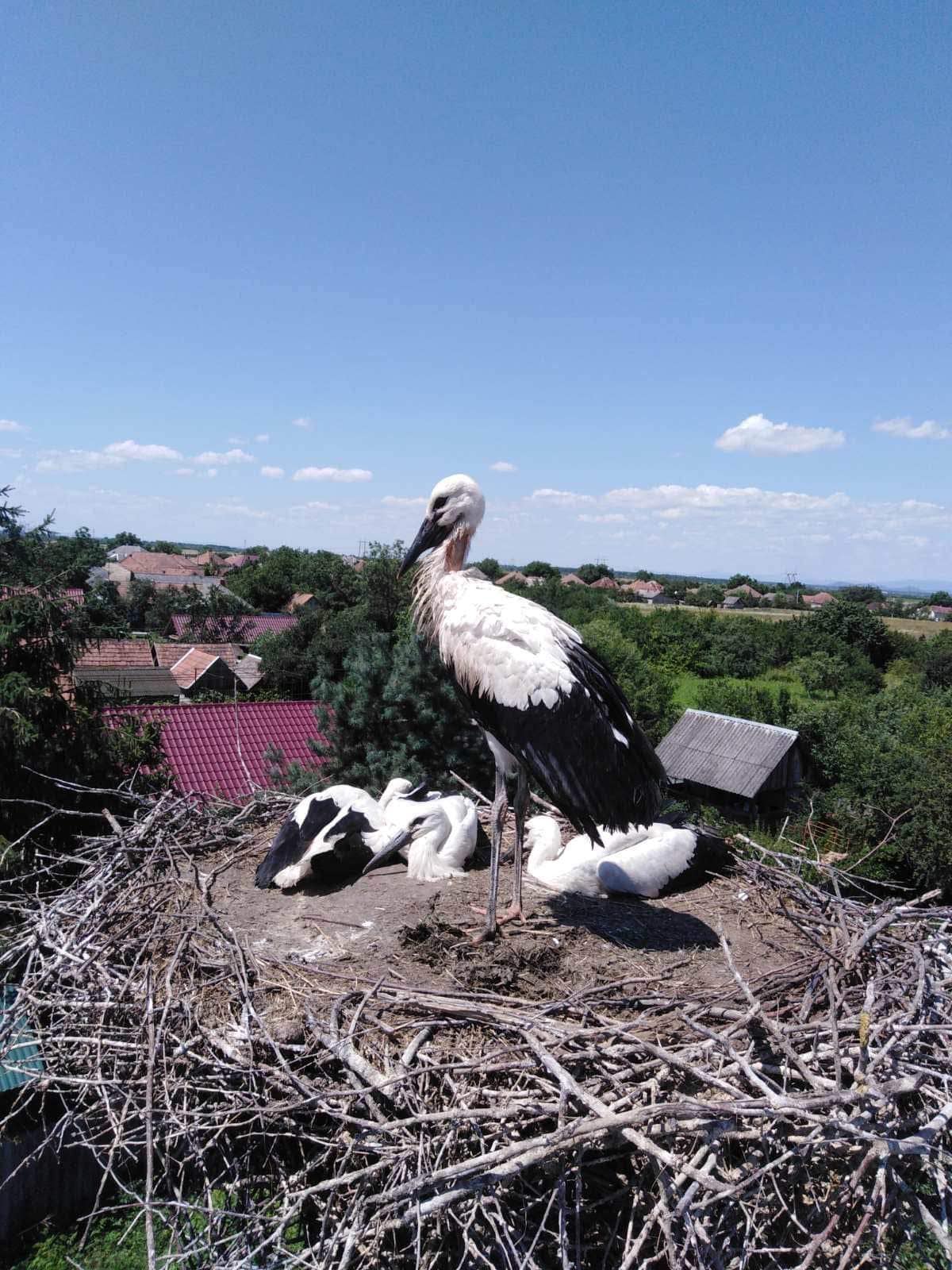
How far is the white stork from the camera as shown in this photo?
4.43 m

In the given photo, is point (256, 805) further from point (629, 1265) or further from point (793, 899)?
point (629, 1265)

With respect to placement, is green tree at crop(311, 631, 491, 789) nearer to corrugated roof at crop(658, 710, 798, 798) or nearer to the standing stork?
the standing stork

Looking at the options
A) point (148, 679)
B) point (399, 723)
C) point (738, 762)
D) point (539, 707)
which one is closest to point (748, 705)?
point (738, 762)

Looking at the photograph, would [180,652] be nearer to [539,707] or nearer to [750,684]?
[750,684]

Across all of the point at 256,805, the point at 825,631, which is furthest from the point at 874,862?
the point at 825,631

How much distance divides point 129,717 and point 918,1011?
8761mm

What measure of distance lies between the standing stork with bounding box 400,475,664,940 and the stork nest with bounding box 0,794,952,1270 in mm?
776

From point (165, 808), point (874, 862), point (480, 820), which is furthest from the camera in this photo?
point (874, 862)

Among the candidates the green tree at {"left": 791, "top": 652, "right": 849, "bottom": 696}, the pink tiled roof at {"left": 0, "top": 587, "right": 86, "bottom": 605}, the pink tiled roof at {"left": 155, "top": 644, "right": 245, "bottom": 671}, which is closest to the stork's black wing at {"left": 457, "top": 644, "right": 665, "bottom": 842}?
the pink tiled roof at {"left": 0, "top": 587, "right": 86, "bottom": 605}

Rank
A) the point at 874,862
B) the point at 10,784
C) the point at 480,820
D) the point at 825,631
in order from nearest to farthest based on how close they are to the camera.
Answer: the point at 480,820 < the point at 10,784 < the point at 874,862 < the point at 825,631

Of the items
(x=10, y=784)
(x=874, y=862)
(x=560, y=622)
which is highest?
(x=560, y=622)

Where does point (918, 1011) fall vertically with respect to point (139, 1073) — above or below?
above

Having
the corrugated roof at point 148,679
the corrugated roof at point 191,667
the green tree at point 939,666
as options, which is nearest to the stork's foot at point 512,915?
the corrugated roof at point 148,679

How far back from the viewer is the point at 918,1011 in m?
2.93
